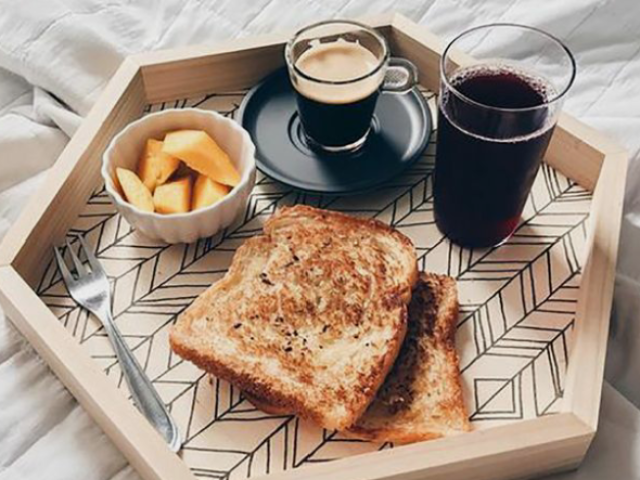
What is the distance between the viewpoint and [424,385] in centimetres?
113

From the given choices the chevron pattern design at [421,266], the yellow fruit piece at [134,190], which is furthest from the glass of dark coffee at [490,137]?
the yellow fruit piece at [134,190]

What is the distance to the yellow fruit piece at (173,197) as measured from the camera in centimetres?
127

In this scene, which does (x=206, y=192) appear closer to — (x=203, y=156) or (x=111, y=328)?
(x=203, y=156)

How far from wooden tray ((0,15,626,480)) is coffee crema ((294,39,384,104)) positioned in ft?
0.38

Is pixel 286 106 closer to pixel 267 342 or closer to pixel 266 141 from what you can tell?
pixel 266 141

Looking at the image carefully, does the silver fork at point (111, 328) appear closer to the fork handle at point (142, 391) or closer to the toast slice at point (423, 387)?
the fork handle at point (142, 391)

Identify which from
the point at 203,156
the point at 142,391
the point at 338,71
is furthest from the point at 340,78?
the point at 142,391

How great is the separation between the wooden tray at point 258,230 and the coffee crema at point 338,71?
0.38ft

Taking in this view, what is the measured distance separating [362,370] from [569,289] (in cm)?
31

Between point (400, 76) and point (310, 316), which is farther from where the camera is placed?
point (400, 76)

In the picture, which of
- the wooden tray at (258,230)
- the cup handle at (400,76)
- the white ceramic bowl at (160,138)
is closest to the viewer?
the wooden tray at (258,230)

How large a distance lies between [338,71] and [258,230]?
0.25m

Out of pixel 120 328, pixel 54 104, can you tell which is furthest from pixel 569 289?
pixel 54 104

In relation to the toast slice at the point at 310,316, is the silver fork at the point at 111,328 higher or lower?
lower
